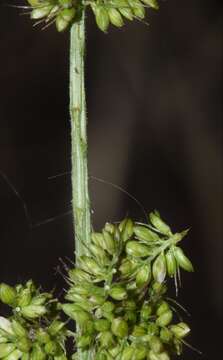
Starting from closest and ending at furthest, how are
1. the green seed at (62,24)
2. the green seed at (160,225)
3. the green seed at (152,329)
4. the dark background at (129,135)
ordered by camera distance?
1. the green seed at (62,24)
2. the green seed at (152,329)
3. the green seed at (160,225)
4. the dark background at (129,135)

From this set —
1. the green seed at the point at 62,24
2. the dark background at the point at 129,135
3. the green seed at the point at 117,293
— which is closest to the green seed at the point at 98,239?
the green seed at the point at 117,293

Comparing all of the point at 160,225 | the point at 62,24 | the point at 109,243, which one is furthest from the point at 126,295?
the point at 62,24

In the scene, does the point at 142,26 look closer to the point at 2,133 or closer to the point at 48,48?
the point at 48,48

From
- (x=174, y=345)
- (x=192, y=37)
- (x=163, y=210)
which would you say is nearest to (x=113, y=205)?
(x=163, y=210)

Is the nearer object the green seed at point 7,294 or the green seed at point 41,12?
the green seed at point 41,12

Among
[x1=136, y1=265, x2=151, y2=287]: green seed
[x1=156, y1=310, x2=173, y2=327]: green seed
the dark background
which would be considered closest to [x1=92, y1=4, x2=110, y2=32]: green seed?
[x1=136, y1=265, x2=151, y2=287]: green seed

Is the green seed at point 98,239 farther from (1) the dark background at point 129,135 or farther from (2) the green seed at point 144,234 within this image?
(1) the dark background at point 129,135

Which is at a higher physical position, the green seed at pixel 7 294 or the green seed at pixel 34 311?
the green seed at pixel 7 294
